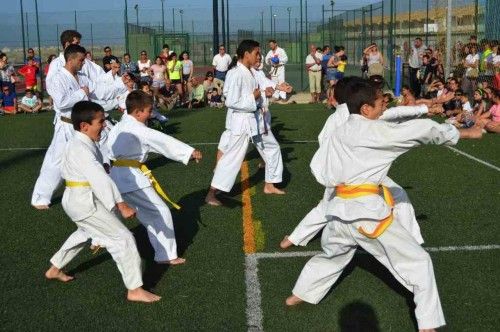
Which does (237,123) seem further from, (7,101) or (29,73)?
(29,73)

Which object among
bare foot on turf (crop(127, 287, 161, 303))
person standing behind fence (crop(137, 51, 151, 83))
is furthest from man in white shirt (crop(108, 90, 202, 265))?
person standing behind fence (crop(137, 51, 151, 83))

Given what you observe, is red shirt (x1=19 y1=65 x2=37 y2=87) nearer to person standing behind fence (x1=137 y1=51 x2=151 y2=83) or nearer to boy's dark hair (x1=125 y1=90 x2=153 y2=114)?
person standing behind fence (x1=137 y1=51 x2=151 y2=83)

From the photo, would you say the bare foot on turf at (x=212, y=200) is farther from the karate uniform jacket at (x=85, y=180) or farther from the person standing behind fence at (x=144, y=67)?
the person standing behind fence at (x=144, y=67)

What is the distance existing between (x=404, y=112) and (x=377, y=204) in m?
0.94

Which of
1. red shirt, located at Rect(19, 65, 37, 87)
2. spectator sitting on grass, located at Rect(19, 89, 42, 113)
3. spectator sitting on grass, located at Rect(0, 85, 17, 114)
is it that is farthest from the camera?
red shirt, located at Rect(19, 65, 37, 87)

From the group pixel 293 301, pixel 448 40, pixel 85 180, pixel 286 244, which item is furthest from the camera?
pixel 448 40

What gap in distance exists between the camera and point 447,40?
70.0 feet

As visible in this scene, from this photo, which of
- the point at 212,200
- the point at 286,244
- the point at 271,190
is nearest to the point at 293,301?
the point at 286,244

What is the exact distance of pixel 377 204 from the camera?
449cm

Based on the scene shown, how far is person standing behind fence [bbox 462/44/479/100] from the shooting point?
18328 millimetres

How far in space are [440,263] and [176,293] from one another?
2328 millimetres

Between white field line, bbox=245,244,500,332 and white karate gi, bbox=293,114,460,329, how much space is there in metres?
0.73

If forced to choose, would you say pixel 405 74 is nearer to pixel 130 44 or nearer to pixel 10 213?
pixel 130 44

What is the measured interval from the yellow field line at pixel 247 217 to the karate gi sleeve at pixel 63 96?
7.81 feet
